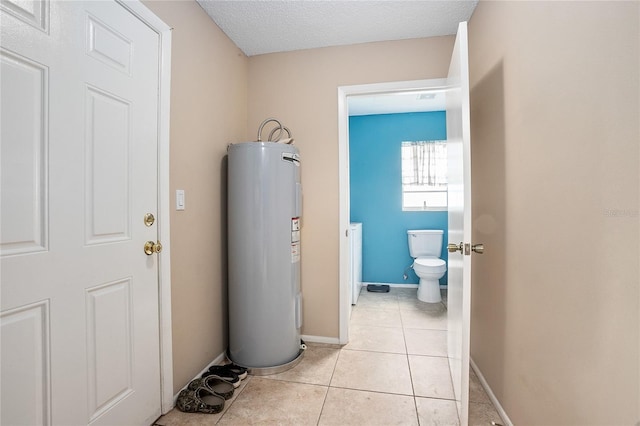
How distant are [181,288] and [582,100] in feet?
6.57

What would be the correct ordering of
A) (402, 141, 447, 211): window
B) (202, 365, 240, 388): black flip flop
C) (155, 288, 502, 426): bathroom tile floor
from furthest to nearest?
1. (402, 141, 447, 211): window
2. (202, 365, 240, 388): black flip flop
3. (155, 288, 502, 426): bathroom tile floor

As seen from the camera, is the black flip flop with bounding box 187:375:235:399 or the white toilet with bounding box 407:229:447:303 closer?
the black flip flop with bounding box 187:375:235:399

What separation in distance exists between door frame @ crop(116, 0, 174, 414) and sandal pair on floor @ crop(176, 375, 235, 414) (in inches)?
3.4

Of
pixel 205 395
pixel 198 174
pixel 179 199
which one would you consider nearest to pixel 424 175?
pixel 198 174

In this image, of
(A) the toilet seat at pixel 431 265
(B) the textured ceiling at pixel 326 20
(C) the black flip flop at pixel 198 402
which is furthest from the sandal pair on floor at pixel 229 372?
(B) the textured ceiling at pixel 326 20

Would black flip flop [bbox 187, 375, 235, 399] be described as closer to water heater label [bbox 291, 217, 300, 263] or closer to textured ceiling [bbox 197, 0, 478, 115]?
water heater label [bbox 291, 217, 300, 263]

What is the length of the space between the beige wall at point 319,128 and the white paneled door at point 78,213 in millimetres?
1148

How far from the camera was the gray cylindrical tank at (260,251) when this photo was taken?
6.44 feet

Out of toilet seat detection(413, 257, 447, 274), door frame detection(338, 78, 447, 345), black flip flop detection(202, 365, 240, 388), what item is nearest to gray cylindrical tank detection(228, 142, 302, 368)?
black flip flop detection(202, 365, 240, 388)

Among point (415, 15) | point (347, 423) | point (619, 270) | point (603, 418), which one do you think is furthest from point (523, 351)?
point (415, 15)

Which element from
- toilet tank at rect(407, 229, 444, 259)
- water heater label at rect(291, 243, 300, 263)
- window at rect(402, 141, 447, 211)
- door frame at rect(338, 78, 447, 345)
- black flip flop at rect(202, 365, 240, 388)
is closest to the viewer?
black flip flop at rect(202, 365, 240, 388)

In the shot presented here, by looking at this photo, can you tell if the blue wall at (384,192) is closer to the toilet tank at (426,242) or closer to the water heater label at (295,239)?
the toilet tank at (426,242)

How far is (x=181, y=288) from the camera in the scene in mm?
1706

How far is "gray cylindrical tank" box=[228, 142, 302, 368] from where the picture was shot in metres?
1.96
